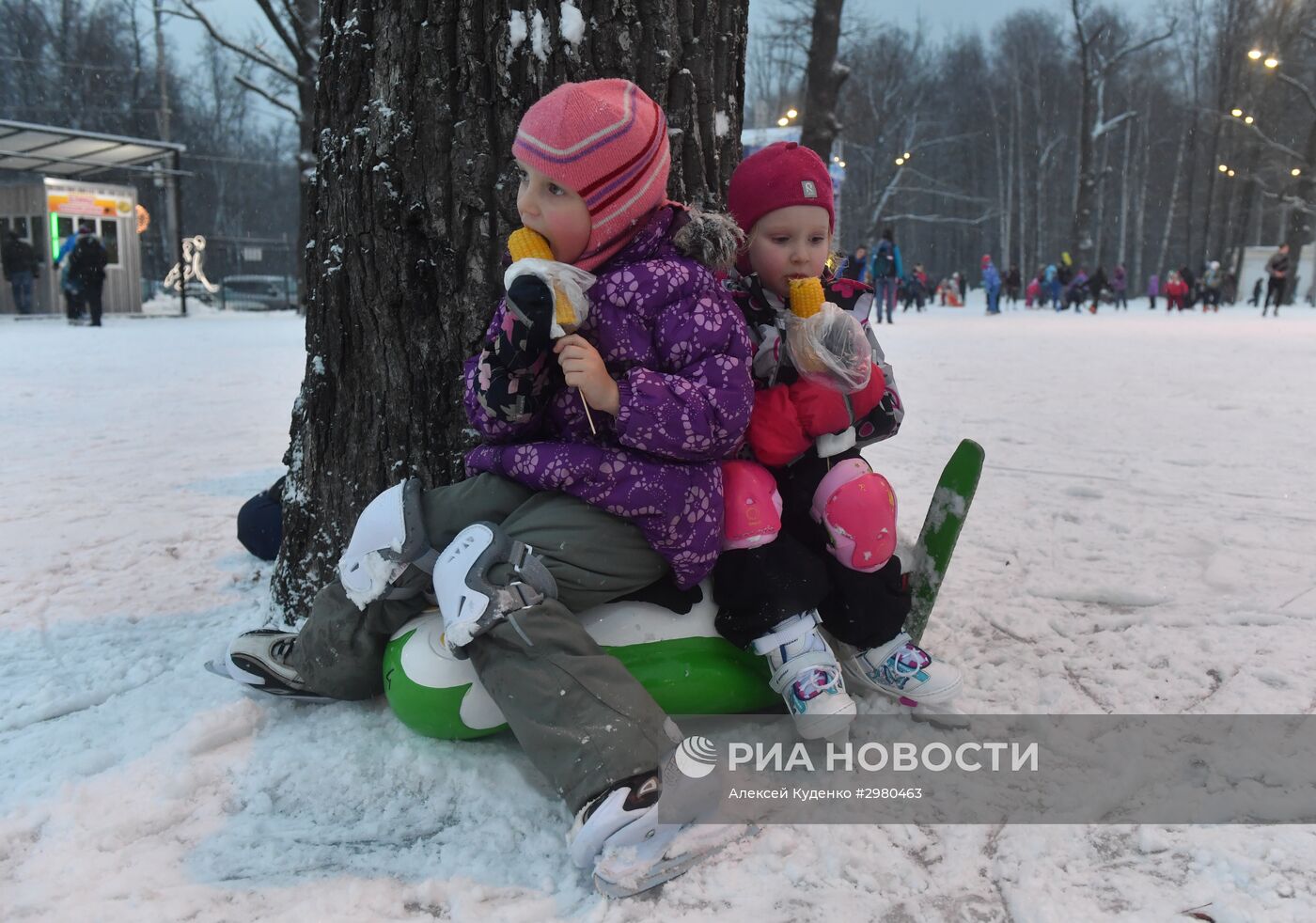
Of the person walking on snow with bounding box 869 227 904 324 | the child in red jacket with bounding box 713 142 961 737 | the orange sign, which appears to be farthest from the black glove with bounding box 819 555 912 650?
the orange sign

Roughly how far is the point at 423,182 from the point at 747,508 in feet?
3.73

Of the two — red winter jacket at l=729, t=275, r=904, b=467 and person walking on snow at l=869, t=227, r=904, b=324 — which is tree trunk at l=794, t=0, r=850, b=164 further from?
red winter jacket at l=729, t=275, r=904, b=467

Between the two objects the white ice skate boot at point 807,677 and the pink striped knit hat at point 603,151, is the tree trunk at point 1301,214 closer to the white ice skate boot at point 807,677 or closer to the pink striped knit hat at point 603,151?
the white ice skate boot at point 807,677

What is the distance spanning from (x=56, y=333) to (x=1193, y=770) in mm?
14786

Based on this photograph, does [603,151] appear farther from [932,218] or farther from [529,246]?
[932,218]

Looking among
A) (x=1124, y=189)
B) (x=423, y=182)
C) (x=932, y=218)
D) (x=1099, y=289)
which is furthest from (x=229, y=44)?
(x=1124, y=189)

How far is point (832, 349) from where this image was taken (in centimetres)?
208

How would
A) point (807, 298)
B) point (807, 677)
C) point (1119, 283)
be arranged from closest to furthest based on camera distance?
point (807, 677) < point (807, 298) < point (1119, 283)

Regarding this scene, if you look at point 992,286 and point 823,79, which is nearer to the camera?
point 823,79

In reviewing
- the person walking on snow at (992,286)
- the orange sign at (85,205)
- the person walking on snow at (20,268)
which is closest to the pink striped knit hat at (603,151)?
the person walking on snow at (20,268)

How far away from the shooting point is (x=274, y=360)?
33.7 ft

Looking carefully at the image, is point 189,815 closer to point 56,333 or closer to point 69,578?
point 69,578

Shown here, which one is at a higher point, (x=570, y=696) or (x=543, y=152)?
(x=543, y=152)

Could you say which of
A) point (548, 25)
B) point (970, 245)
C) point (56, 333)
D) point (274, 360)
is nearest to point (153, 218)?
point (56, 333)
